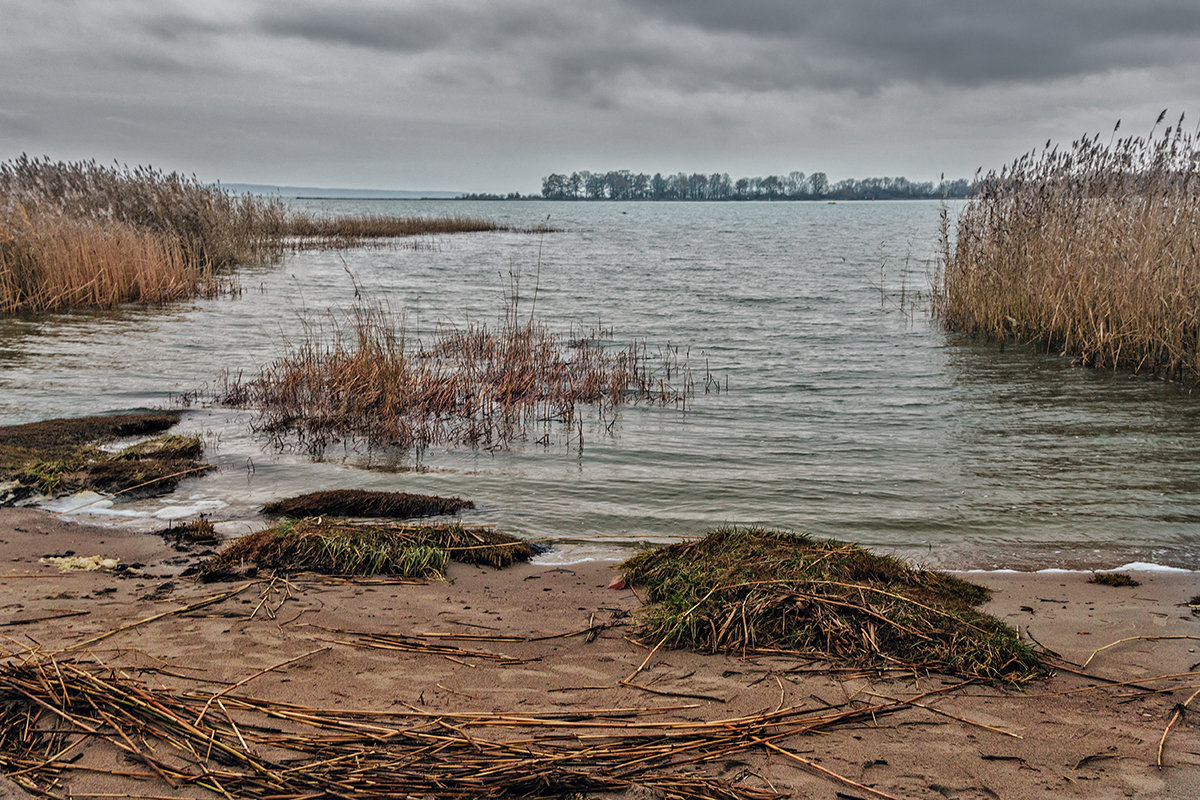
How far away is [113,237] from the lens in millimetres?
16406

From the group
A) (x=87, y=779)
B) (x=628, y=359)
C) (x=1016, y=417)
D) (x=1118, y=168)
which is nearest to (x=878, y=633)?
(x=87, y=779)

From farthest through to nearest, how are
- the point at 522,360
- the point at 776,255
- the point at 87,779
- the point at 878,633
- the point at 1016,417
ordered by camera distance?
the point at 776,255 < the point at 522,360 < the point at 1016,417 < the point at 878,633 < the point at 87,779

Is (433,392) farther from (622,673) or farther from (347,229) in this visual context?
(347,229)

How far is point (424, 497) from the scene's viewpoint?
6.34 m

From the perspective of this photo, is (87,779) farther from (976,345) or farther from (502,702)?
(976,345)

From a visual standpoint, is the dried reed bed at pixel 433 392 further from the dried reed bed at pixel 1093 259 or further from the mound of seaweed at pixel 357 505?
the dried reed bed at pixel 1093 259

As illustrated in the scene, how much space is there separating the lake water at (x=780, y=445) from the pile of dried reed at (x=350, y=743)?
2640mm

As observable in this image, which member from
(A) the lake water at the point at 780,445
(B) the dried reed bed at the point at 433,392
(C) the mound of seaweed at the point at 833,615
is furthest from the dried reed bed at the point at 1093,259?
(C) the mound of seaweed at the point at 833,615

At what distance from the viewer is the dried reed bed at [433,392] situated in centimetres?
859

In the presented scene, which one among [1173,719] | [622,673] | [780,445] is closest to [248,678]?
[622,673]

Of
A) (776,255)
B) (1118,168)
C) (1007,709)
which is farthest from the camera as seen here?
(776,255)

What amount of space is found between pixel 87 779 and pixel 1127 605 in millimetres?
4850

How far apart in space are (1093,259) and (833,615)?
1051 cm

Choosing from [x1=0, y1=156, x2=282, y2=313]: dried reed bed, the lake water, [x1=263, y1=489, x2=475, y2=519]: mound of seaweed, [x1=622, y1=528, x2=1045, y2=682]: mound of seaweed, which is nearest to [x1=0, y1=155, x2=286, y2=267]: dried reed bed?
[x1=0, y1=156, x2=282, y2=313]: dried reed bed
